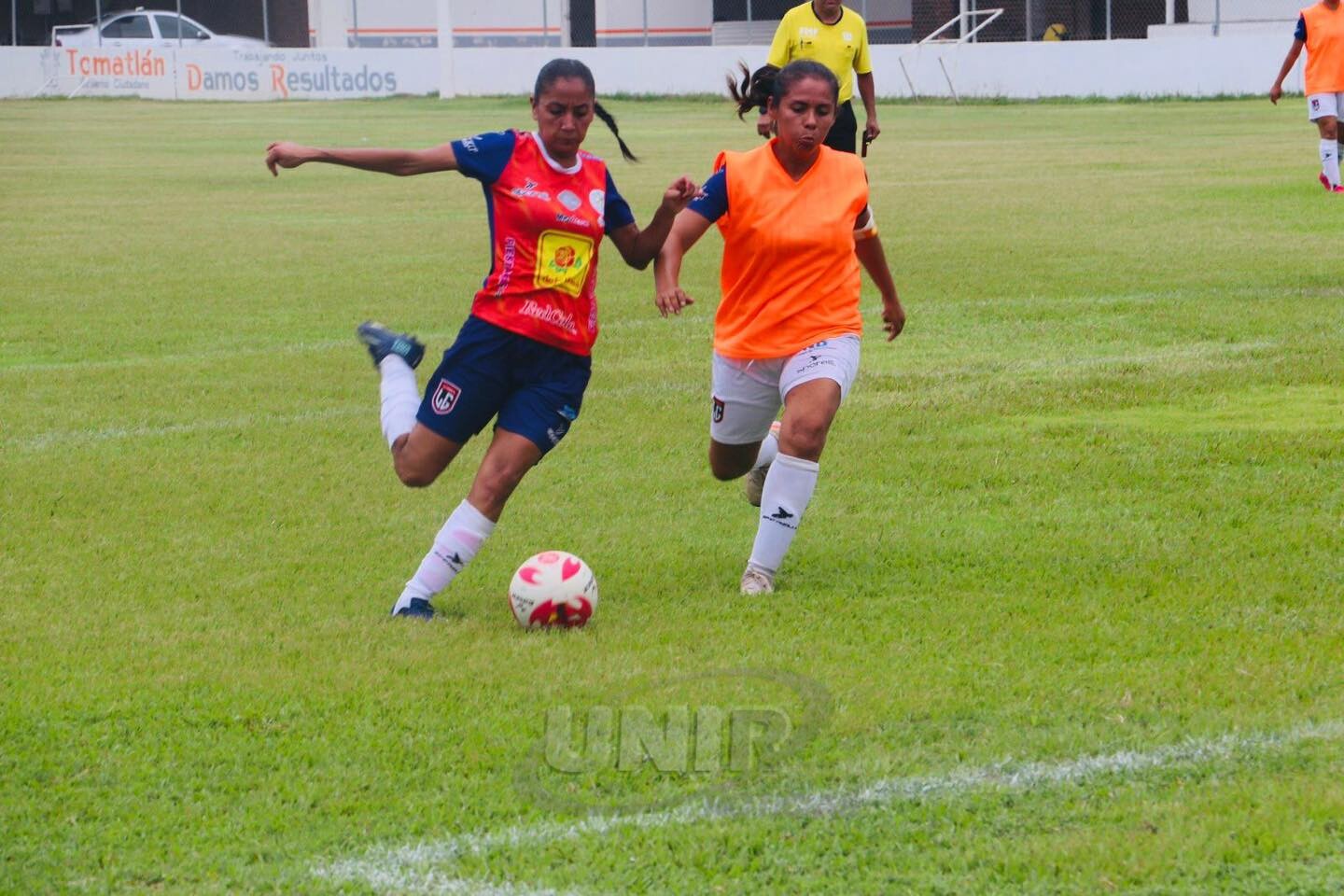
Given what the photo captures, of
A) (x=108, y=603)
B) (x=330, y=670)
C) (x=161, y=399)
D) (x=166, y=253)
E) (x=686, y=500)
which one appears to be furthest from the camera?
(x=166, y=253)

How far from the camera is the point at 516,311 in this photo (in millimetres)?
5727

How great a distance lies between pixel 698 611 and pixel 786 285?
1210 millimetres

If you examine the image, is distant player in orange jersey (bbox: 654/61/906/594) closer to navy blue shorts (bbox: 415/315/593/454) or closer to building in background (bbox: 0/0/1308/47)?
navy blue shorts (bbox: 415/315/593/454)

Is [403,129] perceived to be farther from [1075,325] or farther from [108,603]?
[108,603]

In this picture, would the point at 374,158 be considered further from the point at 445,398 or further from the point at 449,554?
the point at 449,554

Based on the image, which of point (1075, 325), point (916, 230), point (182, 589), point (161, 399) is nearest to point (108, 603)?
point (182, 589)

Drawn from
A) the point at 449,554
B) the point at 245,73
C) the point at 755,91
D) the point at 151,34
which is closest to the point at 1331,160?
the point at 755,91

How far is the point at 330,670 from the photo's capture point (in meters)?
5.05

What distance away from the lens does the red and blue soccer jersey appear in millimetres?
5727

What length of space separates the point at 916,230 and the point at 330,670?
12.0 meters

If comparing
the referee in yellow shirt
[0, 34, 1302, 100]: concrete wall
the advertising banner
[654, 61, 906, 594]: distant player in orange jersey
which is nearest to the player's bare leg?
the referee in yellow shirt

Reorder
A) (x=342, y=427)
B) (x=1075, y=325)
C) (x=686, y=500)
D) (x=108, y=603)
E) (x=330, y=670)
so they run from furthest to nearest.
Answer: (x=1075, y=325), (x=342, y=427), (x=686, y=500), (x=108, y=603), (x=330, y=670)

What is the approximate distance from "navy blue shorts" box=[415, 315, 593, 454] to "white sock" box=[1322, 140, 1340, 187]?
1332 cm

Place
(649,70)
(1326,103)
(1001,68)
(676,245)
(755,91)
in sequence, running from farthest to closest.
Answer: (649,70), (1001,68), (1326,103), (755,91), (676,245)
